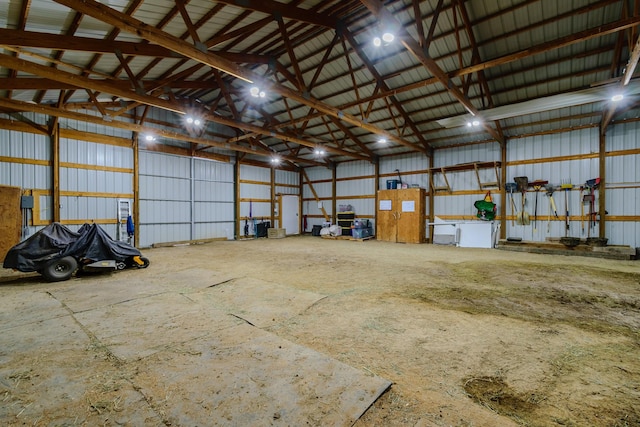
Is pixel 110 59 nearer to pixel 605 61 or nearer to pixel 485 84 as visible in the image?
pixel 485 84

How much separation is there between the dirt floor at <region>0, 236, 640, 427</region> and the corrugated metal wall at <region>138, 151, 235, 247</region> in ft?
16.9

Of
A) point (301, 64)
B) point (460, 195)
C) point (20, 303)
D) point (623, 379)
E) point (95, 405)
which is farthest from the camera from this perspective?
point (460, 195)

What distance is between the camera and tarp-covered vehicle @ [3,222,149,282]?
4.88 metres

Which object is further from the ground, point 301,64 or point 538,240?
point 301,64

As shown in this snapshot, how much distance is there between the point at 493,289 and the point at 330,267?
3183 millimetres

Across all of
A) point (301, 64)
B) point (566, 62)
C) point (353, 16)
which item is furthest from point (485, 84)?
point (301, 64)

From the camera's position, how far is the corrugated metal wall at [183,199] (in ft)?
34.3

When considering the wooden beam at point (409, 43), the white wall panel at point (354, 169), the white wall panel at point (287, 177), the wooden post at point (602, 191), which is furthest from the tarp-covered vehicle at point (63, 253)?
the wooden post at point (602, 191)

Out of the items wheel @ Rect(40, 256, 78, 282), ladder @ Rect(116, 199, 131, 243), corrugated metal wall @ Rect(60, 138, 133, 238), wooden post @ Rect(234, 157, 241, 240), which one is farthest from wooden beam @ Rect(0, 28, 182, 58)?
wooden post @ Rect(234, 157, 241, 240)

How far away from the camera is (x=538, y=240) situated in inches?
368

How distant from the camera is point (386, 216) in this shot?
40.5 ft

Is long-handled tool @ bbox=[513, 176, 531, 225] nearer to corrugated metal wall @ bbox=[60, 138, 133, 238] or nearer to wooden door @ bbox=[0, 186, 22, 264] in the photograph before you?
corrugated metal wall @ bbox=[60, 138, 133, 238]

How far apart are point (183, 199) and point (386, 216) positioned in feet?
28.5

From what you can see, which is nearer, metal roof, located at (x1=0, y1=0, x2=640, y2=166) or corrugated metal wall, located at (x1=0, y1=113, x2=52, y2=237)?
metal roof, located at (x1=0, y1=0, x2=640, y2=166)
